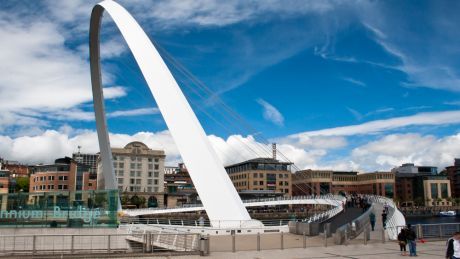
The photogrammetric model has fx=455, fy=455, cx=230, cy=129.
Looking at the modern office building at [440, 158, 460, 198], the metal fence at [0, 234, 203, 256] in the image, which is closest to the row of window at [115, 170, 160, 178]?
the metal fence at [0, 234, 203, 256]

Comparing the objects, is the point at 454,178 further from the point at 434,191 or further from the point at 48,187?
the point at 48,187

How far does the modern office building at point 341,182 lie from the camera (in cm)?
14325

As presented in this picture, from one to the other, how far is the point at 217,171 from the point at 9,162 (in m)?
197


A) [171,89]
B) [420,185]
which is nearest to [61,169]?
[171,89]

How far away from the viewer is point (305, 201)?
78.4 m

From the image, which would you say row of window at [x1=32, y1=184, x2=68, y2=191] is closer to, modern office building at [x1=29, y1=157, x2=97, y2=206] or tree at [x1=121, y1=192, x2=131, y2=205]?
modern office building at [x1=29, y1=157, x2=97, y2=206]

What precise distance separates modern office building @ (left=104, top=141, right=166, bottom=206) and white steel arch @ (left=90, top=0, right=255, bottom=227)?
Answer: 3537 inches

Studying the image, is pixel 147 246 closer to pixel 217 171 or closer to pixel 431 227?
pixel 217 171

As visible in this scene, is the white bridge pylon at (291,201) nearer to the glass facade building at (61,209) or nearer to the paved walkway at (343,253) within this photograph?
the glass facade building at (61,209)

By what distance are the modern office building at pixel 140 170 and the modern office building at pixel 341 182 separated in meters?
42.9

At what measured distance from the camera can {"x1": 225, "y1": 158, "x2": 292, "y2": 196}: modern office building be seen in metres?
133

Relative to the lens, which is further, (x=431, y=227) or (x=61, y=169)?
(x=61, y=169)

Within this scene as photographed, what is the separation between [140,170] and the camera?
391 feet

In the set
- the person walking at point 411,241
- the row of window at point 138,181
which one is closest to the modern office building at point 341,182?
the row of window at point 138,181
